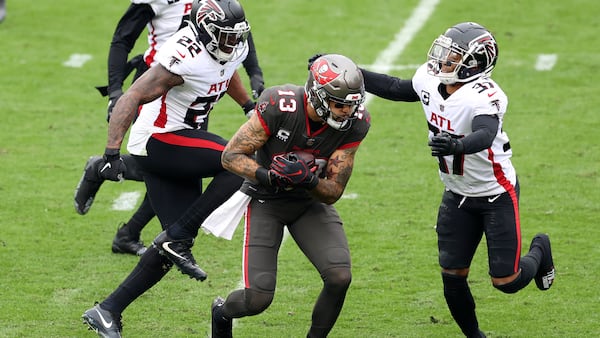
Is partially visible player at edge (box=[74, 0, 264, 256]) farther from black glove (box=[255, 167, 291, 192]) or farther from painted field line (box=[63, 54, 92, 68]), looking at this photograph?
painted field line (box=[63, 54, 92, 68])

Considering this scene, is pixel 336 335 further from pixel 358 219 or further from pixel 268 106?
pixel 358 219

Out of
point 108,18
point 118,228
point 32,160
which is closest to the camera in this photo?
point 118,228

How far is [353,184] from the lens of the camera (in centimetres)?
916

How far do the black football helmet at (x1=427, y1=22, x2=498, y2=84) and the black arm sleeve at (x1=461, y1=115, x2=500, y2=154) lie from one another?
285 mm

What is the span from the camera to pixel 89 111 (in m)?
10.8

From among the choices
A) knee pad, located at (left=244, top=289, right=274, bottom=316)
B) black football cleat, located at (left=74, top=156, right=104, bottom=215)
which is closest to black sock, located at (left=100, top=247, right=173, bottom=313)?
knee pad, located at (left=244, top=289, right=274, bottom=316)

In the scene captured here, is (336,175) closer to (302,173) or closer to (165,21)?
(302,173)

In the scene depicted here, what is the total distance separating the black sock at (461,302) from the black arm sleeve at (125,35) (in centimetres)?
282

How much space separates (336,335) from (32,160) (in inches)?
162

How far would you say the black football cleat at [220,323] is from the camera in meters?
6.05

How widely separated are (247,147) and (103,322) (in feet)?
4.46

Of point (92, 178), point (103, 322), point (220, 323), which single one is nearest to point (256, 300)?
point (220, 323)

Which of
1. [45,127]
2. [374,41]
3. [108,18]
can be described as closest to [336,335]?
[45,127]

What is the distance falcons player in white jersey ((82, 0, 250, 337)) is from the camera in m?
6.32
